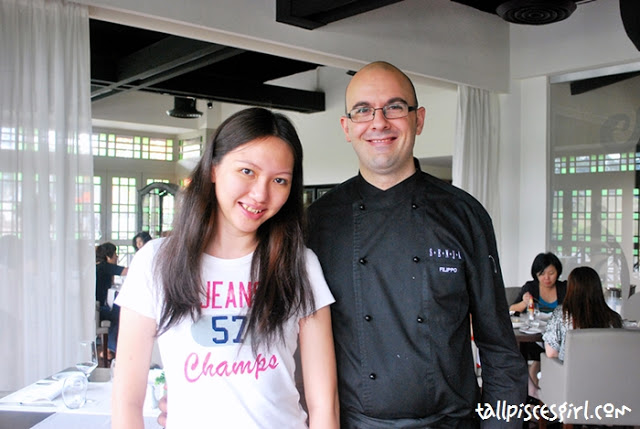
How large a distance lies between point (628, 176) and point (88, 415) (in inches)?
219

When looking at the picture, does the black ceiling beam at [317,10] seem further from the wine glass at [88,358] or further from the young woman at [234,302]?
the young woman at [234,302]

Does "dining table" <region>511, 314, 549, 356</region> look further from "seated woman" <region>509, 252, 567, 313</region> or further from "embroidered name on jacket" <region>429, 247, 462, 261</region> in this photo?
"embroidered name on jacket" <region>429, 247, 462, 261</region>

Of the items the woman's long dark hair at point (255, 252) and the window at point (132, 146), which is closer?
the woman's long dark hair at point (255, 252)

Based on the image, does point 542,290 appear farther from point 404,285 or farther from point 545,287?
point 404,285

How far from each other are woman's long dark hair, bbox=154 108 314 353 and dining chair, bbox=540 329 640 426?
2.49 metres

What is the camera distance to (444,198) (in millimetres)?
1662

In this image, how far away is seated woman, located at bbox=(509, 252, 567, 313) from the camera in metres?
5.03

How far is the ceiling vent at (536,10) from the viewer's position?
4062mm

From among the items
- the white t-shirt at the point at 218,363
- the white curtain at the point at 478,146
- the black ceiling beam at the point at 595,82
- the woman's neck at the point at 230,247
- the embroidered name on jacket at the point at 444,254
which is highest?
the black ceiling beam at the point at 595,82

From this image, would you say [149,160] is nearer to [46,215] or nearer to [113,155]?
[113,155]

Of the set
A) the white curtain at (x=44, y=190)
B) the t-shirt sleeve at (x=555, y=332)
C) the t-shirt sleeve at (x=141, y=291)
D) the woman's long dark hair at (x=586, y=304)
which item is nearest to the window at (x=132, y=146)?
the white curtain at (x=44, y=190)

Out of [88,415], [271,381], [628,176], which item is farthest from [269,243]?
[628,176]

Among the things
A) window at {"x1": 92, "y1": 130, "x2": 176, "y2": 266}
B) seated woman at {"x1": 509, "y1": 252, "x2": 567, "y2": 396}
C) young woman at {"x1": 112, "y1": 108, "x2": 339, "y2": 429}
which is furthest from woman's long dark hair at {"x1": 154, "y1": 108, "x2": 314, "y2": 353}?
window at {"x1": 92, "y1": 130, "x2": 176, "y2": 266}

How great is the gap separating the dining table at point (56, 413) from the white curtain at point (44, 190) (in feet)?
4.40
